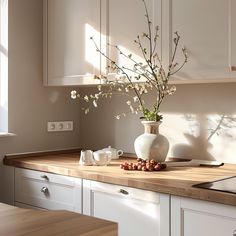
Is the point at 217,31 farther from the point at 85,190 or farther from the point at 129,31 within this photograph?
the point at 85,190

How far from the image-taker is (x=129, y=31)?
9.71ft

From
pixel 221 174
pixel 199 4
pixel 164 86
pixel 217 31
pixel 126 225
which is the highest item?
pixel 199 4

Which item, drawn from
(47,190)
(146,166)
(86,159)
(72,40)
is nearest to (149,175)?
(146,166)

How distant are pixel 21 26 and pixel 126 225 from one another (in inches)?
69.8

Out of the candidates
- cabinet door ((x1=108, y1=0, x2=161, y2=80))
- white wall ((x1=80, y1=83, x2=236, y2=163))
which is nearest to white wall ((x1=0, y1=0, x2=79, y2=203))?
white wall ((x1=80, y1=83, x2=236, y2=163))

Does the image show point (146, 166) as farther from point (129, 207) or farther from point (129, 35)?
point (129, 35)

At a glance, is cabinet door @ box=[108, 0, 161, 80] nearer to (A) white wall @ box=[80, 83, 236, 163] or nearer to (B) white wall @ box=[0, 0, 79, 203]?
(A) white wall @ box=[80, 83, 236, 163]

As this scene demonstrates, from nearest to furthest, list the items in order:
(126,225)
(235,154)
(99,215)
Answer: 1. (126,225)
2. (99,215)
3. (235,154)

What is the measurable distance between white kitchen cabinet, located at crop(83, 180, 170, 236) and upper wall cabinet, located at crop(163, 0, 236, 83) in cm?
75

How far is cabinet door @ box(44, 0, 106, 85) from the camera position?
3.17 metres

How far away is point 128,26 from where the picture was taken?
2.96 metres

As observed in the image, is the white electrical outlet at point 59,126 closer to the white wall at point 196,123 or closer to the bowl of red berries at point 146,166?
the white wall at point 196,123

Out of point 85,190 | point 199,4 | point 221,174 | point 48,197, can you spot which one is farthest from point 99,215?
point 199,4

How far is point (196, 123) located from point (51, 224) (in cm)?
179
